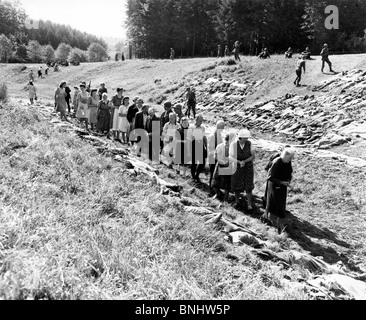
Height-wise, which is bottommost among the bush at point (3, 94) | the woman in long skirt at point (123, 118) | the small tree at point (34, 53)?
the woman in long skirt at point (123, 118)

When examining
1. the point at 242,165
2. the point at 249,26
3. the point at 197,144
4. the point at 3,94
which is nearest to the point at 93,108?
the point at 3,94

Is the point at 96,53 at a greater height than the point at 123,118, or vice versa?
the point at 96,53

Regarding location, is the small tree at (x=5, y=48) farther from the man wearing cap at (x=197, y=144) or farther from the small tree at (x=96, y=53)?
the man wearing cap at (x=197, y=144)

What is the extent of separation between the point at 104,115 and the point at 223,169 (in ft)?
19.0

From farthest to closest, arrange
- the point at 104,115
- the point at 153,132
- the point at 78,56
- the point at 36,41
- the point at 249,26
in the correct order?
the point at 78,56 → the point at 36,41 → the point at 249,26 → the point at 104,115 → the point at 153,132

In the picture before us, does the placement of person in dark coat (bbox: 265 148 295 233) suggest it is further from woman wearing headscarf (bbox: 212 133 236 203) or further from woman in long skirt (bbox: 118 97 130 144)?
woman in long skirt (bbox: 118 97 130 144)

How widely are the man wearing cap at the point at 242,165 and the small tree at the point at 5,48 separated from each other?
251 feet

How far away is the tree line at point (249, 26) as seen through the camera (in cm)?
4038

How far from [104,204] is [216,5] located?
55.6 m

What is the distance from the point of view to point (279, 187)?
6.47 m

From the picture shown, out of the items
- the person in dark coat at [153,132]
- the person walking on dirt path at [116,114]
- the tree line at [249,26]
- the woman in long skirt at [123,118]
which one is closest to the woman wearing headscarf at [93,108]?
the person walking on dirt path at [116,114]

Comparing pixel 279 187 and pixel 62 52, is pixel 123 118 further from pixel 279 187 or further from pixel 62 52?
pixel 62 52
